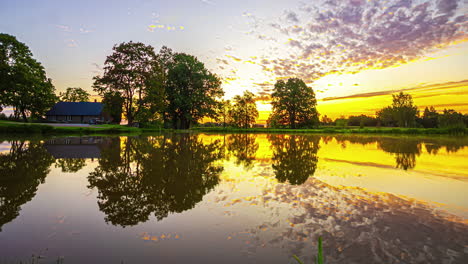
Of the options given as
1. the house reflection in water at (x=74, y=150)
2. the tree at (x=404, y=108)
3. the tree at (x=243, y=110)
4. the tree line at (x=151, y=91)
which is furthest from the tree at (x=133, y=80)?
the tree at (x=404, y=108)

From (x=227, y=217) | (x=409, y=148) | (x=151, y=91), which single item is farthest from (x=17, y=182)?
(x=151, y=91)

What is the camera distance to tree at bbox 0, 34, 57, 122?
42.7m

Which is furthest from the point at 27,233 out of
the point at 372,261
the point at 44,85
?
the point at 44,85

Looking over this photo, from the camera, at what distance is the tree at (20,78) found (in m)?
42.7

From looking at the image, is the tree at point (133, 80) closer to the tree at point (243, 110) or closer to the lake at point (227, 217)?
the lake at point (227, 217)

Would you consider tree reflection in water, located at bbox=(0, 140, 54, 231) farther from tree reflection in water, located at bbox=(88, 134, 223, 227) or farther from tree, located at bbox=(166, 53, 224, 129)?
→ tree, located at bbox=(166, 53, 224, 129)

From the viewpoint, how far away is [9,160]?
9.77 meters

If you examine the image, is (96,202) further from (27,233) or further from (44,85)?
(44,85)

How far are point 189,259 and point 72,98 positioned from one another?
328 ft

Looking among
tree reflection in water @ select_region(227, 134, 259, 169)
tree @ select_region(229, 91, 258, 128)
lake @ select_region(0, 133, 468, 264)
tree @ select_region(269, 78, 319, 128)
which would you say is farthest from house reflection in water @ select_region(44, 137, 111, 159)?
tree @ select_region(229, 91, 258, 128)

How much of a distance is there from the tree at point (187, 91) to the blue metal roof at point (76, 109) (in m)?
29.0

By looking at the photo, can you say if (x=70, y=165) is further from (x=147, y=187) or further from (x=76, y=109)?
(x=76, y=109)

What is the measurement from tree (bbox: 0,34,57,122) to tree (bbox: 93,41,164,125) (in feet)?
48.6

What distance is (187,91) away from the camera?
5519cm
